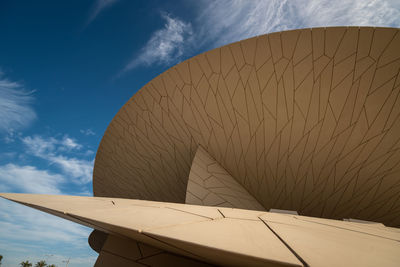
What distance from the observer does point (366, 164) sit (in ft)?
23.4

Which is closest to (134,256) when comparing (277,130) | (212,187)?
(277,130)

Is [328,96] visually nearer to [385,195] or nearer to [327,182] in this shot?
[327,182]

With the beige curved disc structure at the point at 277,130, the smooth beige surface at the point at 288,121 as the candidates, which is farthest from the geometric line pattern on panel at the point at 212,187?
the smooth beige surface at the point at 288,121

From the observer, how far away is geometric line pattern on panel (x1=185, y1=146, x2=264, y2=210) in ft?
26.7

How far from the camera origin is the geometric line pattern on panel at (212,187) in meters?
8.12

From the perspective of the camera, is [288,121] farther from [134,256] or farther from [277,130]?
[134,256]

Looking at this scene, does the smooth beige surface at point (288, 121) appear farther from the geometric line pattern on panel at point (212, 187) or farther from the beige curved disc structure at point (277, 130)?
the geometric line pattern on panel at point (212, 187)

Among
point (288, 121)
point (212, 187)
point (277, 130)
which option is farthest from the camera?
point (212, 187)

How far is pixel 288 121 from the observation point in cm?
683

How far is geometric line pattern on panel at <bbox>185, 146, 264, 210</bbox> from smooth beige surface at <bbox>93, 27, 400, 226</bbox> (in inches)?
13.0

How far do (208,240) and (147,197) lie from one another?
11.7m

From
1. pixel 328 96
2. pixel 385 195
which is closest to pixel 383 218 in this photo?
→ pixel 385 195

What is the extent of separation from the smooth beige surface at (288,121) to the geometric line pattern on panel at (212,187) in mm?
329

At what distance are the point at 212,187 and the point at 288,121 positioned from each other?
4.09 meters
